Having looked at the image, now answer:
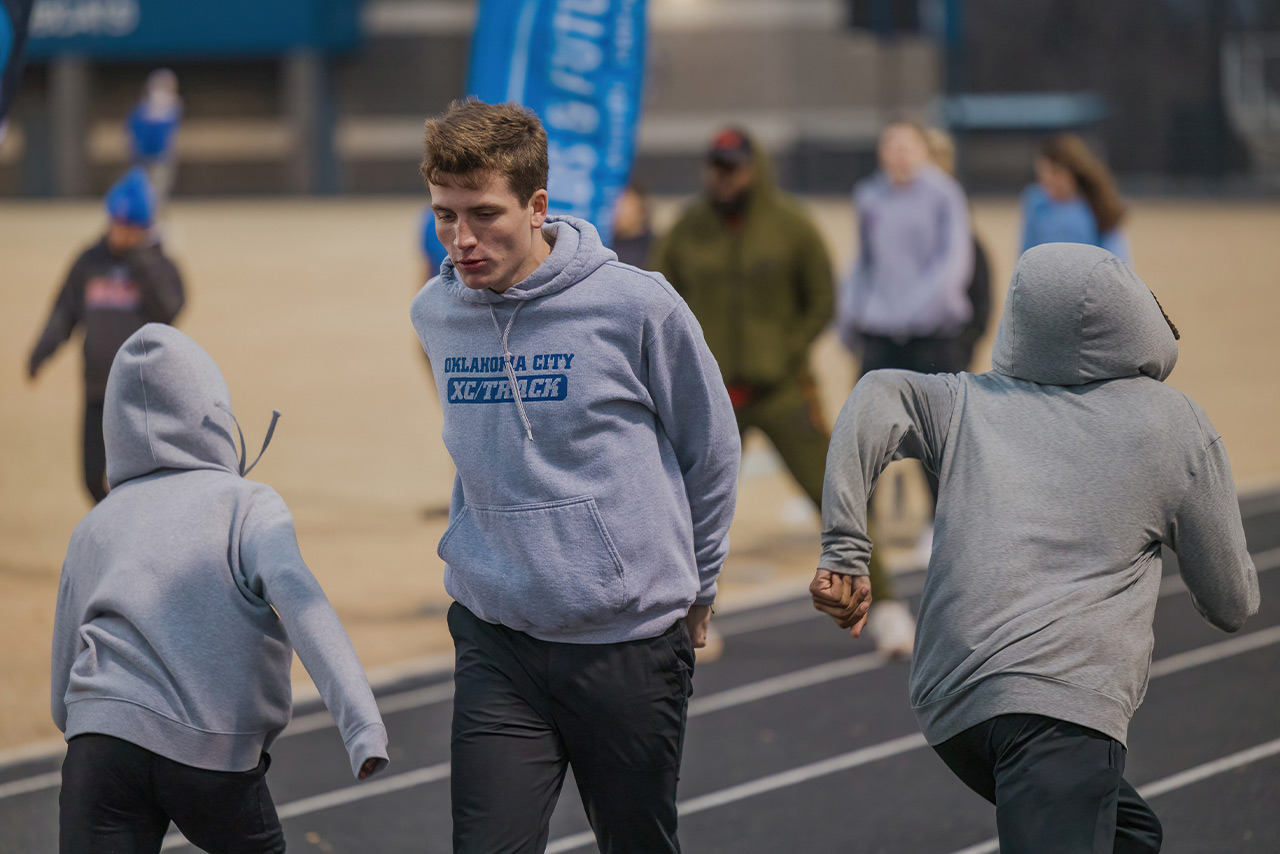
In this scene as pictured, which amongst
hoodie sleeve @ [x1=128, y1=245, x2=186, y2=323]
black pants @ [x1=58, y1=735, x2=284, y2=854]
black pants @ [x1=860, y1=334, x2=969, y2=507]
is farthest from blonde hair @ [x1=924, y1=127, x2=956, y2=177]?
black pants @ [x1=58, y1=735, x2=284, y2=854]

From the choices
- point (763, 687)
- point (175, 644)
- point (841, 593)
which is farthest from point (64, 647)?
point (763, 687)

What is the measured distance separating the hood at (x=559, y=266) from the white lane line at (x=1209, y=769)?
9.38 feet

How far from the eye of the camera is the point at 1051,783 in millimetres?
2848

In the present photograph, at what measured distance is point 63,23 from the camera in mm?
Result: 39031

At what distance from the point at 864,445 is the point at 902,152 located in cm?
511

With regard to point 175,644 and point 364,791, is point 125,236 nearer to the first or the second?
point 364,791

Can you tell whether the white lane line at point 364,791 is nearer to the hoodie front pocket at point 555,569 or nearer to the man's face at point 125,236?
the hoodie front pocket at point 555,569

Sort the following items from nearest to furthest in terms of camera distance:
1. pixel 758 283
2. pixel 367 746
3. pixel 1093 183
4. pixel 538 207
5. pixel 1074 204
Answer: pixel 367 746, pixel 538 207, pixel 758 283, pixel 1093 183, pixel 1074 204

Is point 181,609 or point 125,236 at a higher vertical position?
point 181,609

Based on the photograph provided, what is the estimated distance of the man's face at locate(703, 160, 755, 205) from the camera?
6.70 m

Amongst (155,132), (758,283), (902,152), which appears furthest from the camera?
(155,132)

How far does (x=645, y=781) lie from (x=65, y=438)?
32.7ft

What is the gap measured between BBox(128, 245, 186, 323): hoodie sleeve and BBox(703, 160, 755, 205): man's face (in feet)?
8.58

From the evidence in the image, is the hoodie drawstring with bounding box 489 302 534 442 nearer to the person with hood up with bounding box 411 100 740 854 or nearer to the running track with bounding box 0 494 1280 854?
the person with hood up with bounding box 411 100 740 854
